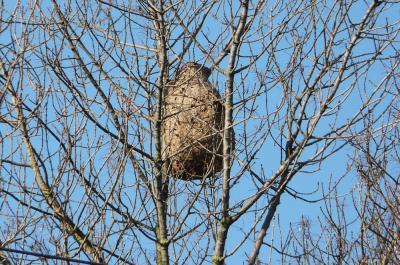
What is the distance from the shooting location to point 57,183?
568cm

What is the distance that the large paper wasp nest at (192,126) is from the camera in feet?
21.2

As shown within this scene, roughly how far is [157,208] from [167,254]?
34cm

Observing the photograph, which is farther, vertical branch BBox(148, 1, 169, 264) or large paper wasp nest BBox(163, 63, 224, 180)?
large paper wasp nest BBox(163, 63, 224, 180)

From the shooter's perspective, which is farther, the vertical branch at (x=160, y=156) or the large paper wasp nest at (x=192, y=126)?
the large paper wasp nest at (x=192, y=126)

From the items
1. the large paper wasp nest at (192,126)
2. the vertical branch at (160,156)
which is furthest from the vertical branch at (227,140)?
the vertical branch at (160,156)

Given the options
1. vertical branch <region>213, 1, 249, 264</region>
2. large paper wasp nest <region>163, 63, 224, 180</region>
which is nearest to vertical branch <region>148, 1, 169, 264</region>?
large paper wasp nest <region>163, 63, 224, 180</region>

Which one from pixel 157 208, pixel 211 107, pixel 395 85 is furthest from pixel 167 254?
pixel 395 85

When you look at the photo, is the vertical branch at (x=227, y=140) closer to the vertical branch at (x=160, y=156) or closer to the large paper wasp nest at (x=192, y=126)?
the large paper wasp nest at (x=192, y=126)

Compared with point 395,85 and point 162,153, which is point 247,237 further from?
point 395,85

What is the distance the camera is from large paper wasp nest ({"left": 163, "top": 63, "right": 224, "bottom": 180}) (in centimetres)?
647

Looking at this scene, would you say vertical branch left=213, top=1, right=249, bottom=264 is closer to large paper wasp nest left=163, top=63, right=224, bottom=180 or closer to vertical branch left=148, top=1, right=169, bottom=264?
large paper wasp nest left=163, top=63, right=224, bottom=180

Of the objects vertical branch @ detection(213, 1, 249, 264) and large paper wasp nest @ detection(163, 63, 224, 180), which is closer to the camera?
vertical branch @ detection(213, 1, 249, 264)

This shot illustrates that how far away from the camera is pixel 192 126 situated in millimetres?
6539

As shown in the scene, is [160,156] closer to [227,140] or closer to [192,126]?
[192,126]
